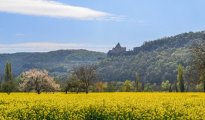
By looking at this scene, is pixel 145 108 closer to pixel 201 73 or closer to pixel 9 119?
pixel 9 119

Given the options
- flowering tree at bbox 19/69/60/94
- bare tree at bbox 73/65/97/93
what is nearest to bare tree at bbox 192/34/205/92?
bare tree at bbox 73/65/97/93

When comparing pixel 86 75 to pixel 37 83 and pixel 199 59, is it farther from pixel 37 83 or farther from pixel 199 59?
pixel 199 59

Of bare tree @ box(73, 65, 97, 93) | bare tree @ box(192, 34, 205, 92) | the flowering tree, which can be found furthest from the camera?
the flowering tree

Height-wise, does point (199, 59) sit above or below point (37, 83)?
above

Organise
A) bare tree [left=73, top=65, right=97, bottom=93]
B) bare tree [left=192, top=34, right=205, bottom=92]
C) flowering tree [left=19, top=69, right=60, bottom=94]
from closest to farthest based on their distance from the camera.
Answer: bare tree [left=192, top=34, right=205, bottom=92], bare tree [left=73, top=65, right=97, bottom=93], flowering tree [left=19, top=69, right=60, bottom=94]

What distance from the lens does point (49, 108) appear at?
25.9 meters

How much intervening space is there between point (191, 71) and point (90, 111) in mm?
47437

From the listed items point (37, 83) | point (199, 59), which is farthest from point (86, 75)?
point (199, 59)

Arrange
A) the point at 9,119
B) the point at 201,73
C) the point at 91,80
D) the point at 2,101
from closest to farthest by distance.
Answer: the point at 9,119, the point at 2,101, the point at 201,73, the point at 91,80

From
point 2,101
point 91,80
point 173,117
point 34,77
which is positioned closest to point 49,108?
point 173,117

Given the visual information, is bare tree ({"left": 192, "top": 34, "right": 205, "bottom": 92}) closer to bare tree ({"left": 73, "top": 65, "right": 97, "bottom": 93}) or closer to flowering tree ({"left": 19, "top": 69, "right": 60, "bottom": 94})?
bare tree ({"left": 73, "top": 65, "right": 97, "bottom": 93})

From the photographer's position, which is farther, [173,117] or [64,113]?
[64,113]

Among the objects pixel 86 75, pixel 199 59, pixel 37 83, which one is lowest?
pixel 37 83

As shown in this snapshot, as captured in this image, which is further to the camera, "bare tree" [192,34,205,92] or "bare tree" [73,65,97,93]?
"bare tree" [73,65,97,93]
